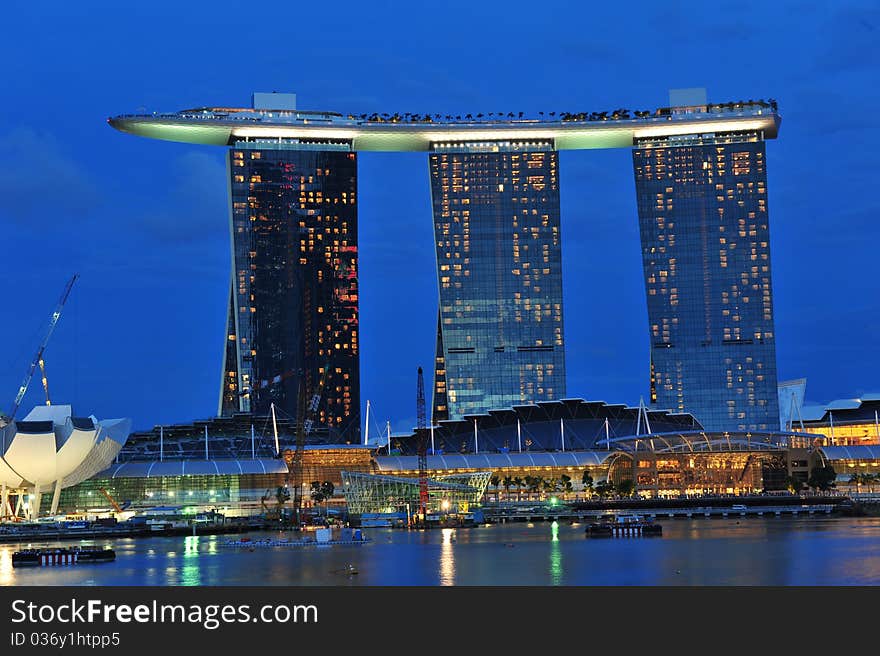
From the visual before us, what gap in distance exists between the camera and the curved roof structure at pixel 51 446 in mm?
145250

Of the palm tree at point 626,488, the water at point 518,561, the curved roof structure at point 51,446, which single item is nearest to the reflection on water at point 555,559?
the water at point 518,561

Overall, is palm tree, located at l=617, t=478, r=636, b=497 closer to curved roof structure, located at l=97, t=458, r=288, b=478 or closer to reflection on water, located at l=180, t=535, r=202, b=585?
curved roof structure, located at l=97, t=458, r=288, b=478

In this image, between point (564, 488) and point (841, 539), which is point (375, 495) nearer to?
point (564, 488)

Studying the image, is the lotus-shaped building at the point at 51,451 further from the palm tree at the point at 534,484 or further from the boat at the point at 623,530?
the palm tree at the point at 534,484

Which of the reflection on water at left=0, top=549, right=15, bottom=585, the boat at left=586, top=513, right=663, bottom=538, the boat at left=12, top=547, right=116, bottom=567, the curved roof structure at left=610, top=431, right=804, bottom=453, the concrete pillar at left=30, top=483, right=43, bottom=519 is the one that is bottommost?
the reflection on water at left=0, top=549, right=15, bottom=585

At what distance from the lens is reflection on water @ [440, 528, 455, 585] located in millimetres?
88938

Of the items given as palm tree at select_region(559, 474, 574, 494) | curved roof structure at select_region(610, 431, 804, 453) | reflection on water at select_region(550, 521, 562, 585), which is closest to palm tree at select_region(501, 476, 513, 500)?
palm tree at select_region(559, 474, 574, 494)

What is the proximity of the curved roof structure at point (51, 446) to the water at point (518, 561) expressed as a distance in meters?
12.9

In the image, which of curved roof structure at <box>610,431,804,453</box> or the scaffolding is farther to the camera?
curved roof structure at <box>610,431,804,453</box>

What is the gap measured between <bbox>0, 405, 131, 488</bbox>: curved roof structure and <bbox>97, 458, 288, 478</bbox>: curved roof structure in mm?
20072

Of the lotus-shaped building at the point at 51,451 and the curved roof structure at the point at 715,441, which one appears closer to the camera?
the lotus-shaped building at the point at 51,451

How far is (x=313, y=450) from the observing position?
198875 mm
